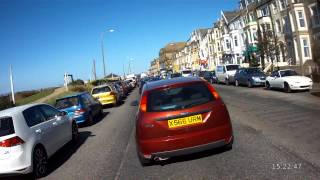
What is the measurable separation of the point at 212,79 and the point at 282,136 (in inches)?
1340

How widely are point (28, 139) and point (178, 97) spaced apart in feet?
10.5

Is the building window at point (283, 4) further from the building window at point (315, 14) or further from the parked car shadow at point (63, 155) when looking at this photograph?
the parked car shadow at point (63, 155)

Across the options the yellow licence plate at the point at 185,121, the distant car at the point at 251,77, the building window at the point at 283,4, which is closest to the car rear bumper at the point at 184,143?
the yellow licence plate at the point at 185,121

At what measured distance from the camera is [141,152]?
7.04 metres

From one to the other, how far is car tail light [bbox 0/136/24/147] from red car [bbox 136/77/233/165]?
239 cm

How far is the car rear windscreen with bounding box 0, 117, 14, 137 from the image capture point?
764 centimetres

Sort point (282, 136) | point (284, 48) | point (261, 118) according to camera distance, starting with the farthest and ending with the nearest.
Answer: point (284, 48), point (261, 118), point (282, 136)

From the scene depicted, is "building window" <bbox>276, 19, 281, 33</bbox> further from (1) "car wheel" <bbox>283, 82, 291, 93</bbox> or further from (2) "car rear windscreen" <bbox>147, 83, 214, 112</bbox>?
(2) "car rear windscreen" <bbox>147, 83, 214, 112</bbox>

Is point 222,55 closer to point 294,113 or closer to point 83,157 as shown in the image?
point 294,113

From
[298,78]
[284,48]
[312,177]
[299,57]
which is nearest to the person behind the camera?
[312,177]

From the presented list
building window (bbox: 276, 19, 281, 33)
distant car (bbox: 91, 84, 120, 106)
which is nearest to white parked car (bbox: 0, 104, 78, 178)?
distant car (bbox: 91, 84, 120, 106)

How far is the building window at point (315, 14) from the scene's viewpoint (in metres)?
36.8

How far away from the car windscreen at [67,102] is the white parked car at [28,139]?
6112 mm

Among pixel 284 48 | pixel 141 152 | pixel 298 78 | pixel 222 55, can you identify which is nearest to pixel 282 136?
pixel 141 152
